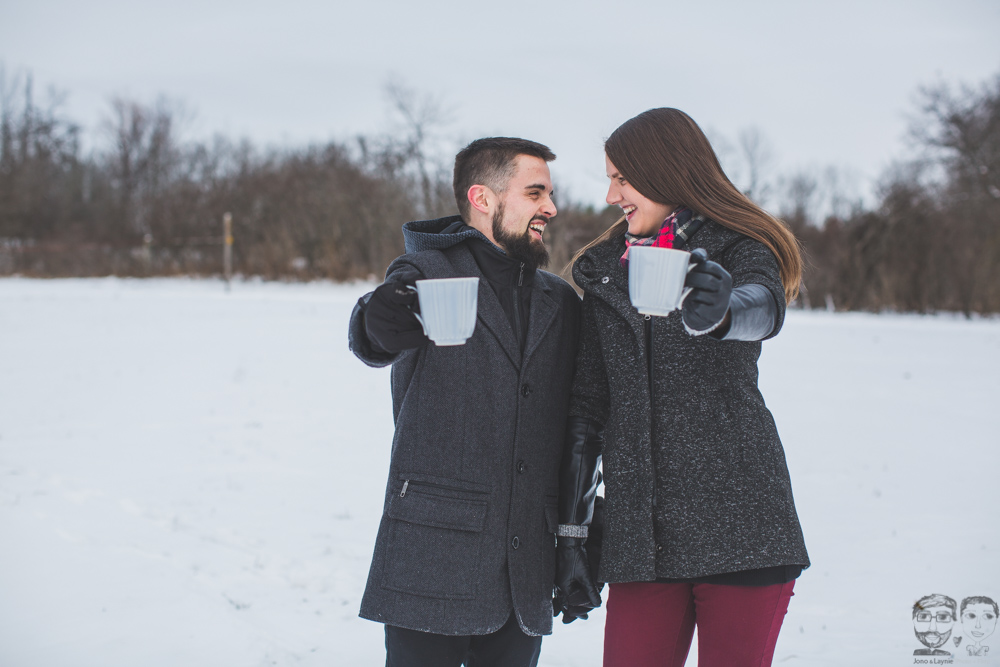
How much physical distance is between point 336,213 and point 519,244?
23898 millimetres

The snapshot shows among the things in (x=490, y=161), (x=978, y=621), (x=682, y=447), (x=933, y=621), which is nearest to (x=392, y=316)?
(x=490, y=161)

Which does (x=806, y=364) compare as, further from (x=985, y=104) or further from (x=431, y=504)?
(x=985, y=104)

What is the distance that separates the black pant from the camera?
1.93 meters

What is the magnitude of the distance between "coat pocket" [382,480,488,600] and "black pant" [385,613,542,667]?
0.48 feet

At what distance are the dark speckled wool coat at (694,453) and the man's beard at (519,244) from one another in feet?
0.88

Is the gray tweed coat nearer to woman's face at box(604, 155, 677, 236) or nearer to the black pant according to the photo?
the black pant

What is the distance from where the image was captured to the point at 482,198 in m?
2.16

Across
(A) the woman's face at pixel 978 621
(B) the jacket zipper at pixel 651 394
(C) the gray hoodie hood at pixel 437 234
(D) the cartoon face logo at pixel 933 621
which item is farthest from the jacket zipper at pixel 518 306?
(A) the woman's face at pixel 978 621

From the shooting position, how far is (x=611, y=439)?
6.41ft

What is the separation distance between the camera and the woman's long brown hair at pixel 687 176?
1.86m

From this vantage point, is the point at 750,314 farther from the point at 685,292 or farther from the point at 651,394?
the point at 651,394

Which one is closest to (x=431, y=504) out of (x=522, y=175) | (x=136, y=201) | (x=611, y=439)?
(x=611, y=439)

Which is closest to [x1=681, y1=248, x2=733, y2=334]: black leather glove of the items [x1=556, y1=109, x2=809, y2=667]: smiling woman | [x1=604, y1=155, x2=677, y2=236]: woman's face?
[x1=556, y1=109, x2=809, y2=667]: smiling woman

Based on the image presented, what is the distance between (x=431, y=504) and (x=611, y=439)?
1.63 ft
